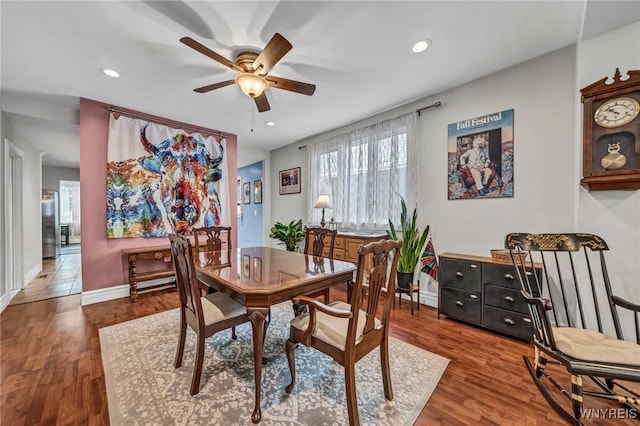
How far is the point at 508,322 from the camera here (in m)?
2.29

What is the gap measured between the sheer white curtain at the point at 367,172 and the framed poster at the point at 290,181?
507mm

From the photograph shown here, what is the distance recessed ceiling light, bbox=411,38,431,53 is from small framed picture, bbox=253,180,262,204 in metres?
4.81

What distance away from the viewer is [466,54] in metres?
2.30

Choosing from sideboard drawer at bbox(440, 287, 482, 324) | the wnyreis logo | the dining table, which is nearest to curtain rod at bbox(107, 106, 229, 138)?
the dining table

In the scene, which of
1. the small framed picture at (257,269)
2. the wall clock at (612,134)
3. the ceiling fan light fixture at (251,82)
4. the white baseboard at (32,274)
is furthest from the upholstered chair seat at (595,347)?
the white baseboard at (32,274)

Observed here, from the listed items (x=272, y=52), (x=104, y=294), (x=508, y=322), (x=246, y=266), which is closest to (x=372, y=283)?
(x=246, y=266)

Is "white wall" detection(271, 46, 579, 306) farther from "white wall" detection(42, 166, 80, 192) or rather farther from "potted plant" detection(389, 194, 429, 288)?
"white wall" detection(42, 166, 80, 192)

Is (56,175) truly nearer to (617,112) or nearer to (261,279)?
(261,279)

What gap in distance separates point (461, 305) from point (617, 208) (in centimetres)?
143

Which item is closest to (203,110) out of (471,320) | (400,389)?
(400,389)

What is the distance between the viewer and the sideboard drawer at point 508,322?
86.4 inches

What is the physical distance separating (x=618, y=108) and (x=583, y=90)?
0.25 metres

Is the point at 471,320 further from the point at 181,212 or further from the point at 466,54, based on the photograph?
the point at 181,212

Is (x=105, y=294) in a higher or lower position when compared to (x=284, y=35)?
lower
